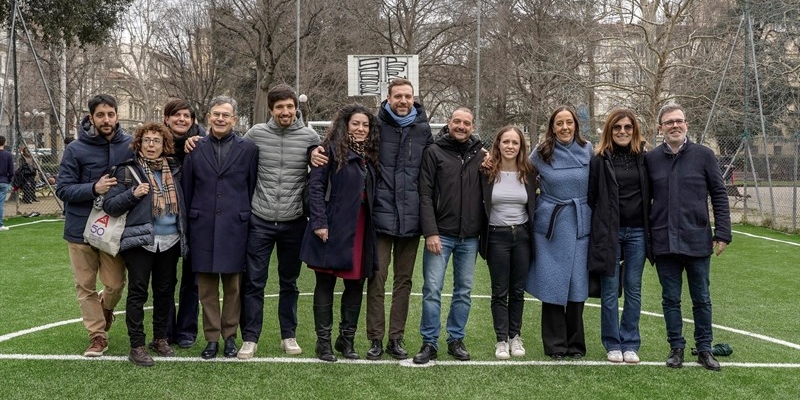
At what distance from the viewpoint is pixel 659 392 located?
4.39 metres

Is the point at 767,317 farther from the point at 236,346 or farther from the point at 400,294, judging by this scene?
the point at 236,346

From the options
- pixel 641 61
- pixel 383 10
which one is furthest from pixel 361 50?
pixel 641 61

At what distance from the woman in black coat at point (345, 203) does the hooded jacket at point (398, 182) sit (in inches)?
2.7

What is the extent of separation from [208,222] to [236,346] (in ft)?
3.40

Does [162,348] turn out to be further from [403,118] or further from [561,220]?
[561,220]

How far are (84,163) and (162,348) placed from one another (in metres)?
1.44

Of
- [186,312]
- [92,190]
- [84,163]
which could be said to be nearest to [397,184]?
[186,312]

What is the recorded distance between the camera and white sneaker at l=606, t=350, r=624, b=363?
198 inches

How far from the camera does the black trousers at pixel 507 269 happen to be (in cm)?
502

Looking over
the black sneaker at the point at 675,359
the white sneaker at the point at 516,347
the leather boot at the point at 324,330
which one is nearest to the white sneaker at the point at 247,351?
the leather boot at the point at 324,330

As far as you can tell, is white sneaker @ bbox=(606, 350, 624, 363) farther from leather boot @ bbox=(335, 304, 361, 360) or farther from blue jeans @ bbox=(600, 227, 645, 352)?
leather boot @ bbox=(335, 304, 361, 360)

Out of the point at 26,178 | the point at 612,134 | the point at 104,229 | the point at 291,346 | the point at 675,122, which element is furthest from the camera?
→ the point at 26,178

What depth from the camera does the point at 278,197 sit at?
4906mm

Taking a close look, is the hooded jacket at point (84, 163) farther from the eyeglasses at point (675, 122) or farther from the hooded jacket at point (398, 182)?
the eyeglasses at point (675, 122)
